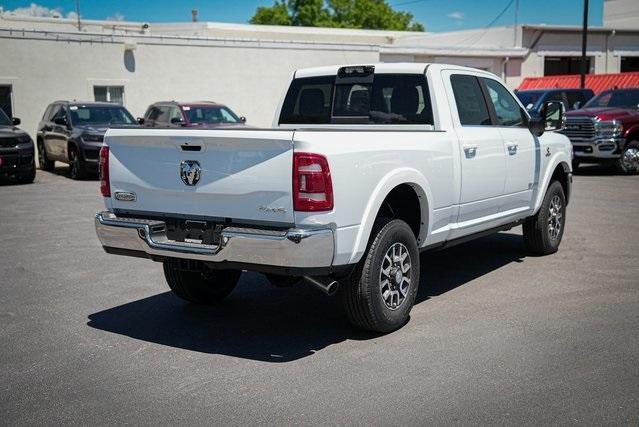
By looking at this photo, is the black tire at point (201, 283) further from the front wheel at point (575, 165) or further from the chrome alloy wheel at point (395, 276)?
the front wheel at point (575, 165)

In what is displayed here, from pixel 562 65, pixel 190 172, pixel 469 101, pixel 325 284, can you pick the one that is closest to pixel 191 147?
pixel 190 172

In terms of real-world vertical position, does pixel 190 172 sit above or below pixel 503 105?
below

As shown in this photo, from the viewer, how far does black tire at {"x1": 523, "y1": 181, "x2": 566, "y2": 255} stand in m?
8.19

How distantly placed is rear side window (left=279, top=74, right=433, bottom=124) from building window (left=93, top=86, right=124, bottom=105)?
18.8 metres

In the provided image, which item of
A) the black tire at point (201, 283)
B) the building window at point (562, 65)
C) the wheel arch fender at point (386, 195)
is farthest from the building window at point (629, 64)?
the black tire at point (201, 283)

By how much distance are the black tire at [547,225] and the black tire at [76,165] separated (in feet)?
41.1

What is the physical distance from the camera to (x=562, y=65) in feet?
139

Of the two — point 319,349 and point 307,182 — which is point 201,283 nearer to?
point 319,349

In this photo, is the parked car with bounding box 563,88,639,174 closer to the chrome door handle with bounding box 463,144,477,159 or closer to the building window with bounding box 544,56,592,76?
the chrome door handle with bounding box 463,144,477,159

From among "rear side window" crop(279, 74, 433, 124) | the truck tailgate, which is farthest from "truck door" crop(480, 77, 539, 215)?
the truck tailgate

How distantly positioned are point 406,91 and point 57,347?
3615 mm

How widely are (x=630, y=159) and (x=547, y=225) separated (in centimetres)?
1031

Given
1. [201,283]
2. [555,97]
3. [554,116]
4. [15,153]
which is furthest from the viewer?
[555,97]

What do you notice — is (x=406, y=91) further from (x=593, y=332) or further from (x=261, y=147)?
(x=593, y=332)
